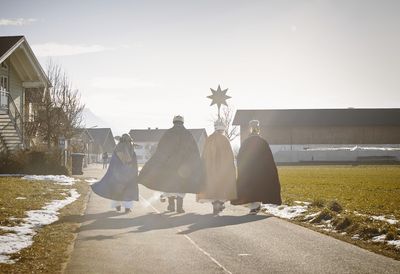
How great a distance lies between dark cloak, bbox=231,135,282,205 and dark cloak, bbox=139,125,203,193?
1.09m

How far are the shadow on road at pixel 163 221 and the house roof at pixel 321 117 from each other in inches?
2663

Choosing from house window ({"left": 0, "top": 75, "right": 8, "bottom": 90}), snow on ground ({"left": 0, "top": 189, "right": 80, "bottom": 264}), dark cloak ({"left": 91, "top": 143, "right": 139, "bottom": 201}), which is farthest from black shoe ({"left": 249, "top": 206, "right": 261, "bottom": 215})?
house window ({"left": 0, "top": 75, "right": 8, "bottom": 90})

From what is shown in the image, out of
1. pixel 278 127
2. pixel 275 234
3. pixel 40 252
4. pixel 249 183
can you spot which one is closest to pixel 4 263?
pixel 40 252

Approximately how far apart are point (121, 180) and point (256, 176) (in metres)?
3.43

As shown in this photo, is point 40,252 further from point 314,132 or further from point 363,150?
point 314,132

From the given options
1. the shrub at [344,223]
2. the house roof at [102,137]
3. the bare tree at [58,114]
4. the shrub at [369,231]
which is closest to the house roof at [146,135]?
the house roof at [102,137]

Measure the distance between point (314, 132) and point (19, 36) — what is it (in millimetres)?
57781

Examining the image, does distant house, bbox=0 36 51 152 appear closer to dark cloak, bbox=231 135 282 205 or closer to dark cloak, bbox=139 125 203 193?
dark cloak, bbox=139 125 203 193

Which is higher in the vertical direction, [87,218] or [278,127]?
[278,127]

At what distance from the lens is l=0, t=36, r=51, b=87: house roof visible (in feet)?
85.0

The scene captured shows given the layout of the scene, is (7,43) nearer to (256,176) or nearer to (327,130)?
(256,176)

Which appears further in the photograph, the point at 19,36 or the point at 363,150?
the point at 363,150

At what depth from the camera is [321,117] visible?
261ft

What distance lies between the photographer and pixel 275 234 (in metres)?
8.27
